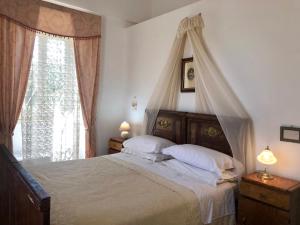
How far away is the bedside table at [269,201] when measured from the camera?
2.08 meters

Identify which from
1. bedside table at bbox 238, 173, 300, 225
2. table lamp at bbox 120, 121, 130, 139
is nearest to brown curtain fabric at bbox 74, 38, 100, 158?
table lamp at bbox 120, 121, 130, 139

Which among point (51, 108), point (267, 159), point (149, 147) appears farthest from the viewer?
point (51, 108)

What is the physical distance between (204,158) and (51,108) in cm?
240

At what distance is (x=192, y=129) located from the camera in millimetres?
3182

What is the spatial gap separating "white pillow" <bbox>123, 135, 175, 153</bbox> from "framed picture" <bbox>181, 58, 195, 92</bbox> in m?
0.75

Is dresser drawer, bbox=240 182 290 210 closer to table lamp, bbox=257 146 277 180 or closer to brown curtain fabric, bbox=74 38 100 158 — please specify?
table lamp, bbox=257 146 277 180

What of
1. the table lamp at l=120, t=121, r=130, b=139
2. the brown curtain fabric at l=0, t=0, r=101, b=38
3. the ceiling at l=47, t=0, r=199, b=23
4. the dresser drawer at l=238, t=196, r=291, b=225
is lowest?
the dresser drawer at l=238, t=196, r=291, b=225

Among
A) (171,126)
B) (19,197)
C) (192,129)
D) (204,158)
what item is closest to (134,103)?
(171,126)

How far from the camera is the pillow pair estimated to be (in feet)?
10.2

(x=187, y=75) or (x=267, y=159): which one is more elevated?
(x=187, y=75)

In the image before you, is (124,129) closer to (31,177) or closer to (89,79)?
(89,79)

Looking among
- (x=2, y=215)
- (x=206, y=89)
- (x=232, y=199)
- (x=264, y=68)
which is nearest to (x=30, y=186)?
(x=2, y=215)

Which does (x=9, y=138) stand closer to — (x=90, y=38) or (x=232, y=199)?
(x=90, y=38)

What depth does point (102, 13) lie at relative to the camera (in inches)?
164
